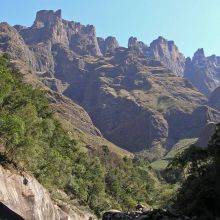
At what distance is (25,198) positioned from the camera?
75500 mm

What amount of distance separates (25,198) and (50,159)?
26.7m

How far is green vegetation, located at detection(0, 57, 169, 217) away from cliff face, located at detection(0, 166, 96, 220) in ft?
13.6

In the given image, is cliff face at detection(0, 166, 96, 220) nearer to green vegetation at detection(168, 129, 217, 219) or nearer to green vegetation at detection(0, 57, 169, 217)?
green vegetation at detection(0, 57, 169, 217)

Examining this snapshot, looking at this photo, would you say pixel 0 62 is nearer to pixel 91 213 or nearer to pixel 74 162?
pixel 74 162

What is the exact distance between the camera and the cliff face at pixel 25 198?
71.2 m

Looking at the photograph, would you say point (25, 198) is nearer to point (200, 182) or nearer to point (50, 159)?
point (50, 159)

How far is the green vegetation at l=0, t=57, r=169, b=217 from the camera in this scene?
8350 cm

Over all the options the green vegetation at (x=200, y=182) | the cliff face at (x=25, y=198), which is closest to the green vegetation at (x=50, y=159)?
the cliff face at (x=25, y=198)

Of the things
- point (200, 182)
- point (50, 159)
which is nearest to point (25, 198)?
point (50, 159)

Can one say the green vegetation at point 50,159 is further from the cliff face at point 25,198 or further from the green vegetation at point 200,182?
the green vegetation at point 200,182

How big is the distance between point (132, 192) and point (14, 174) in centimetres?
7864

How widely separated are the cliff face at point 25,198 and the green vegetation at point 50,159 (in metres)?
4.16

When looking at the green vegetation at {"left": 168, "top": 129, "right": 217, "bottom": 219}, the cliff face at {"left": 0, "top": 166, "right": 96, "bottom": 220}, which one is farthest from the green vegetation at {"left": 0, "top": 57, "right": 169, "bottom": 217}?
the green vegetation at {"left": 168, "top": 129, "right": 217, "bottom": 219}

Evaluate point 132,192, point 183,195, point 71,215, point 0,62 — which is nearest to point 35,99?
point 0,62
